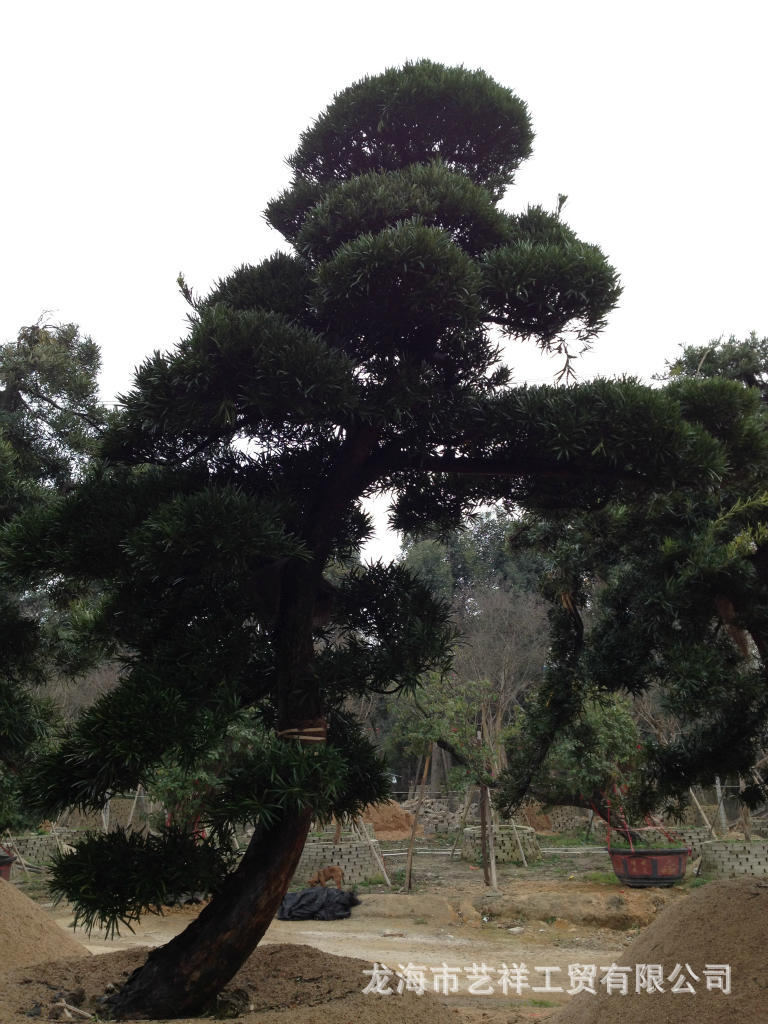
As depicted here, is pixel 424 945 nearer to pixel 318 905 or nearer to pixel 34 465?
pixel 318 905

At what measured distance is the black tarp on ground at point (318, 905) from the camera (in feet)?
35.2

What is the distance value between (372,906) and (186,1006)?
8.82 meters

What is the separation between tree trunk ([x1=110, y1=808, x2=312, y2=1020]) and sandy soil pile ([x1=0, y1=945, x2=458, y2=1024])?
168 mm

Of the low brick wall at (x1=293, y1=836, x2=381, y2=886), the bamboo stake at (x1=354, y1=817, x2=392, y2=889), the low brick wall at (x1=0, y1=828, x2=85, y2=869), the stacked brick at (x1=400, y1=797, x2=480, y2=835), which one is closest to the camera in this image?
the bamboo stake at (x1=354, y1=817, x2=392, y2=889)

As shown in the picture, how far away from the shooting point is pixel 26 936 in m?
5.28

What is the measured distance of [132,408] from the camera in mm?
3199

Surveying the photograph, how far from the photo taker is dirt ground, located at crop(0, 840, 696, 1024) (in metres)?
3.34

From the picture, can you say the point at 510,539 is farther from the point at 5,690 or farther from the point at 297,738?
the point at 5,690

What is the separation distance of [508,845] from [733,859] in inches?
176

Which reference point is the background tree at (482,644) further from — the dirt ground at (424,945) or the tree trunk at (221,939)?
the dirt ground at (424,945)

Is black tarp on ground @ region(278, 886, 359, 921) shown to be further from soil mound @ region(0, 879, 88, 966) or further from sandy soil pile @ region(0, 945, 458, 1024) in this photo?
sandy soil pile @ region(0, 945, 458, 1024)

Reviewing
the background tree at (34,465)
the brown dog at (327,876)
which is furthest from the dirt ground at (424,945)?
the background tree at (34,465)

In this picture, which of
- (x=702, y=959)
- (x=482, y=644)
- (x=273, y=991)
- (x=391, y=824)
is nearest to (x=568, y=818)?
(x=391, y=824)

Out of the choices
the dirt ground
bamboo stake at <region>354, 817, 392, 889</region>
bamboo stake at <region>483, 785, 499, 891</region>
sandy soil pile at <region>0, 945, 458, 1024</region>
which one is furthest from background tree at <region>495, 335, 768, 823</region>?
bamboo stake at <region>354, 817, 392, 889</region>
